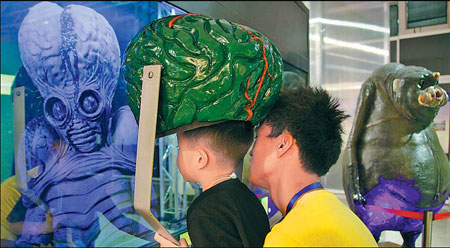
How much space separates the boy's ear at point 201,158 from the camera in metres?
0.77

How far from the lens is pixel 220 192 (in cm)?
74

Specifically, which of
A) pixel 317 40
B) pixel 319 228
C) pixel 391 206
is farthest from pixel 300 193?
pixel 317 40

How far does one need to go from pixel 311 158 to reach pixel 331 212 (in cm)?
15

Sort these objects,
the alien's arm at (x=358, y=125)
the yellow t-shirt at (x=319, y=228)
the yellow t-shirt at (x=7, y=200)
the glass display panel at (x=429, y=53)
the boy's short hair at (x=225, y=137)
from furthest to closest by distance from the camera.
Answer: the alien's arm at (x=358, y=125) < the glass display panel at (x=429, y=53) < the yellow t-shirt at (x=7, y=200) < the boy's short hair at (x=225, y=137) < the yellow t-shirt at (x=319, y=228)

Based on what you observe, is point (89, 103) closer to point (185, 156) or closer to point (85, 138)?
point (85, 138)

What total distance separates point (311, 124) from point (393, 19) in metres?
1.05

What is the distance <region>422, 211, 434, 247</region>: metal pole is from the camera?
50.5 inches

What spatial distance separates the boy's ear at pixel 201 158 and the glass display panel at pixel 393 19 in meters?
1.17

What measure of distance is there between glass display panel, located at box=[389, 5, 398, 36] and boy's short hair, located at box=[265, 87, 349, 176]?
2.98ft

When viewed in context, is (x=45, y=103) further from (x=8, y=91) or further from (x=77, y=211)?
(x=77, y=211)

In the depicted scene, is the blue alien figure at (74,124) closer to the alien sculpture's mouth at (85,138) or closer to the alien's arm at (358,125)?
the alien sculpture's mouth at (85,138)

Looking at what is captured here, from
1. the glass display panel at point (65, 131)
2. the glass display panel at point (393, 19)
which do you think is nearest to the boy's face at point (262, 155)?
the glass display panel at point (65, 131)

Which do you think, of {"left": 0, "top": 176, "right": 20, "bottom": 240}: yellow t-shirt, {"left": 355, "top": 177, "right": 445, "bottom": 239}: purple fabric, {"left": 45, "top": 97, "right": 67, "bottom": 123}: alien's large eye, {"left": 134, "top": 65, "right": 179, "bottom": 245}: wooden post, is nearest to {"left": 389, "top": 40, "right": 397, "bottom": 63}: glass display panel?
{"left": 355, "top": 177, "right": 445, "bottom": 239}: purple fabric

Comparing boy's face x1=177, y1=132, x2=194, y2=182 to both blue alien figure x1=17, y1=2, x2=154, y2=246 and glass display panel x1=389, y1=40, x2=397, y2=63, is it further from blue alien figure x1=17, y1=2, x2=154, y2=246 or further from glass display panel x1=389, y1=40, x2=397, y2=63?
glass display panel x1=389, y1=40, x2=397, y2=63
